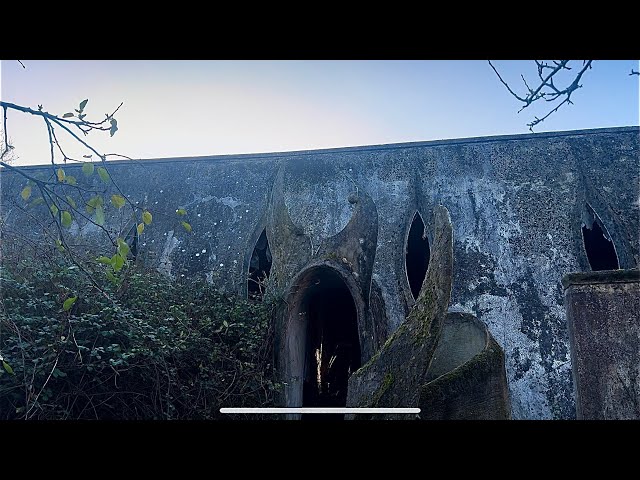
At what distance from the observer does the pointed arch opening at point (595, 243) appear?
8.36m

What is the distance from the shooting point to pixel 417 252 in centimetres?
879

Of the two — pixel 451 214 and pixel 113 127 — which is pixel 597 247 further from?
pixel 113 127

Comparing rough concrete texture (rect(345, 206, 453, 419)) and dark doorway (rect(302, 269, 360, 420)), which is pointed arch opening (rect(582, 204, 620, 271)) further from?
rough concrete texture (rect(345, 206, 453, 419))

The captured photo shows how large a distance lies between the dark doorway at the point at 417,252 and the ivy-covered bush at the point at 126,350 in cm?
275

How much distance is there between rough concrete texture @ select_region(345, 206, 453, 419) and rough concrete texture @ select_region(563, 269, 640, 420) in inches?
37.0

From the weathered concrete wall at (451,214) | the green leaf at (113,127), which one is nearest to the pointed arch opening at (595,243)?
the weathered concrete wall at (451,214)

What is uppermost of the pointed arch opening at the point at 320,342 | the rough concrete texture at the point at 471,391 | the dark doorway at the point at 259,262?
the dark doorway at the point at 259,262

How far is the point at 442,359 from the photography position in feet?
15.9

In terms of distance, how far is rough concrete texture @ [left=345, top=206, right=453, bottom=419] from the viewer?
359 cm

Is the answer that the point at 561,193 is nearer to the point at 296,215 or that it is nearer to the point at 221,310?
the point at 296,215

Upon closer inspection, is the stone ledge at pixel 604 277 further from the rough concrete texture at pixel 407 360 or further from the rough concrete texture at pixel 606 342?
the rough concrete texture at pixel 407 360

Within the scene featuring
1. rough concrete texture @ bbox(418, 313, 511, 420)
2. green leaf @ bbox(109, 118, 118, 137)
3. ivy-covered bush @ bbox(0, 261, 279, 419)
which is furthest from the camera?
ivy-covered bush @ bbox(0, 261, 279, 419)

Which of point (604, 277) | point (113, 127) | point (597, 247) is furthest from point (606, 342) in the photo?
point (597, 247)

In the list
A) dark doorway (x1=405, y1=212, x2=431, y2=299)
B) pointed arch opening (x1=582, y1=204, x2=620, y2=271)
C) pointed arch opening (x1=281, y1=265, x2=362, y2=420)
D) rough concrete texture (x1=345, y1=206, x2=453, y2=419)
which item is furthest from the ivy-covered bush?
pointed arch opening (x1=582, y1=204, x2=620, y2=271)
